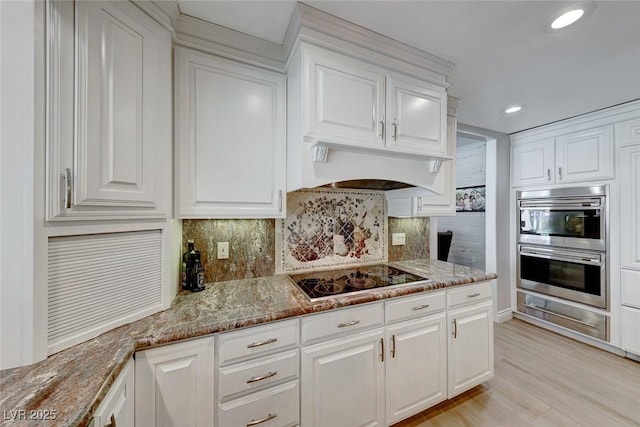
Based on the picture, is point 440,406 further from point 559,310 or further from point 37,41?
point 37,41

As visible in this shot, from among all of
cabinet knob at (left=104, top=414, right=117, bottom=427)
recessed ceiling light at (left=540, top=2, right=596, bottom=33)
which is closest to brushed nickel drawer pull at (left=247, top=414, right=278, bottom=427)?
cabinet knob at (left=104, top=414, right=117, bottom=427)

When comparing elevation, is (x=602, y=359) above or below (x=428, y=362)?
below

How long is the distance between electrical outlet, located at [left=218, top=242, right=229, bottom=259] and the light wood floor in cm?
165

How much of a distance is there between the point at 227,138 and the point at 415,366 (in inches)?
71.5

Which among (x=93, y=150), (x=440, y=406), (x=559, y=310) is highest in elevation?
(x=93, y=150)

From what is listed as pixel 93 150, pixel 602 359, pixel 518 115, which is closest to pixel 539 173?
pixel 518 115

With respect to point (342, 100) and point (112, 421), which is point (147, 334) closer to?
point (112, 421)

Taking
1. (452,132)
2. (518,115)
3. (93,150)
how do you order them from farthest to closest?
1. (518,115)
2. (452,132)
3. (93,150)

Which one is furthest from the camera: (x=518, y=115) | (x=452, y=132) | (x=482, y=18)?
(x=518, y=115)

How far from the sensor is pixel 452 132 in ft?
7.14

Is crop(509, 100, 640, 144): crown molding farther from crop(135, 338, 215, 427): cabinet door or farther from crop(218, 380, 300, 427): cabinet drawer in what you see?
crop(135, 338, 215, 427): cabinet door

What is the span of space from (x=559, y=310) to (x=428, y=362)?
230 cm

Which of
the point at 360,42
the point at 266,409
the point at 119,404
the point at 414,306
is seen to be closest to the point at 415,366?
the point at 414,306

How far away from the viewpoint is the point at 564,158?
2783 mm
